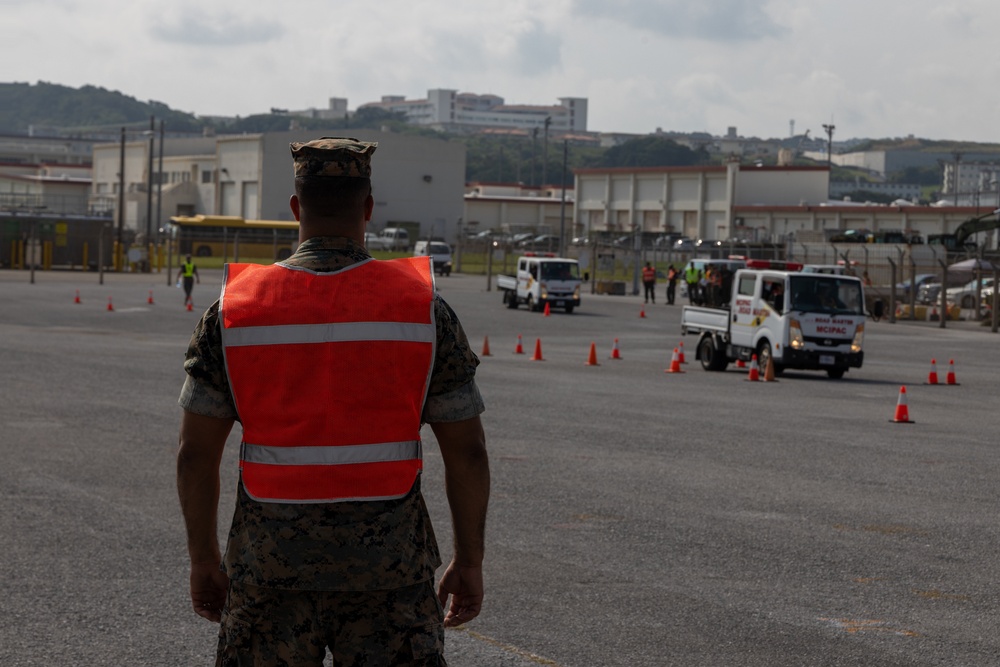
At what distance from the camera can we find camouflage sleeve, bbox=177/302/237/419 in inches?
146

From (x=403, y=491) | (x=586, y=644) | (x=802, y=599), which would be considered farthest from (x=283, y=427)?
(x=802, y=599)

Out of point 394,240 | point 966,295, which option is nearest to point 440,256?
point 394,240

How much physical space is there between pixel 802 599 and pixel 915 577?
1.03 metres

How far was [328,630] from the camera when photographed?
3.60m

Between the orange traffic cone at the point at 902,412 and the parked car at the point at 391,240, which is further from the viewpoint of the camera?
the parked car at the point at 391,240

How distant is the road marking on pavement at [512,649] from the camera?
6.36m

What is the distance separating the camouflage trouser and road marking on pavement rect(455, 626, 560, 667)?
2.86 m

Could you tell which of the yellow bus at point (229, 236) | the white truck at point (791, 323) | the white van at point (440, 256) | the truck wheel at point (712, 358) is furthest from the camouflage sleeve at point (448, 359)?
the yellow bus at point (229, 236)

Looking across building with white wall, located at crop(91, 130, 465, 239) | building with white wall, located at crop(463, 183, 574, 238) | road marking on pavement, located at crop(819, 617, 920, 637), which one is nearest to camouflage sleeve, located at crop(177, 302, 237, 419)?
road marking on pavement, located at crop(819, 617, 920, 637)

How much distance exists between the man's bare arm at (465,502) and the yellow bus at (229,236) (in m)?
81.2

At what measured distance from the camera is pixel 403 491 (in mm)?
3645

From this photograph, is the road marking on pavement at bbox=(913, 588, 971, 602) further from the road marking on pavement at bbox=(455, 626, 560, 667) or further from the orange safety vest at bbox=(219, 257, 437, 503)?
the orange safety vest at bbox=(219, 257, 437, 503)

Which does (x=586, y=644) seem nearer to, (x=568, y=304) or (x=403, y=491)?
(x=403, y=491)

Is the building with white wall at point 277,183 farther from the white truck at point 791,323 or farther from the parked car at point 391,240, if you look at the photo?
the white truck at point 791,323
